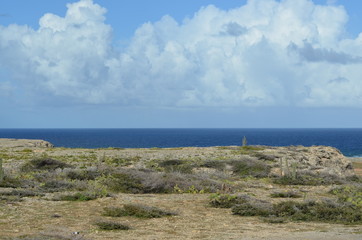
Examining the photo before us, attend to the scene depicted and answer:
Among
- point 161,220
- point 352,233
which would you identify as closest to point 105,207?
point 161,220

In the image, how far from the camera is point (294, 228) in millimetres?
15398

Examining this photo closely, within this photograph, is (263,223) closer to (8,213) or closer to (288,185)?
(8,213)

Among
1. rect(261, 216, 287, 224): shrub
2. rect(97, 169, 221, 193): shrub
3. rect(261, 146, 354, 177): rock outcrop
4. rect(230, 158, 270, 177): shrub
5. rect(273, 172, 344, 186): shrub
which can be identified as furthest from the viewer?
rect(261, 146, 354, 177): rock outcrop

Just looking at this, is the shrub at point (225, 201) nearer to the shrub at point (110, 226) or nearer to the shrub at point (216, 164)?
the shrub at point (110, 226)

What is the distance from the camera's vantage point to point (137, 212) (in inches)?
672

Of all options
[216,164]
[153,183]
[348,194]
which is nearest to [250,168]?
[216,164]

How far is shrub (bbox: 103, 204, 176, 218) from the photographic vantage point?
17.0 metres

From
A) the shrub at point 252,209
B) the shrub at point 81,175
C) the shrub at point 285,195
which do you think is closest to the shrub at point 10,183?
the shrub at point 81,175

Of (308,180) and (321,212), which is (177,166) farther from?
(321,212)

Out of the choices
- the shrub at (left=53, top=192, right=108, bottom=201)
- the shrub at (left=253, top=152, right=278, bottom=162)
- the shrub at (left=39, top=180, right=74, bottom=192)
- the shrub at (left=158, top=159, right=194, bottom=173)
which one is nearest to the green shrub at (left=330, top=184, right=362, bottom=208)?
the shrub at (left=53, top=192, right=108, bottom=201)

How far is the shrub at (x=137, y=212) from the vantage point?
1695cm

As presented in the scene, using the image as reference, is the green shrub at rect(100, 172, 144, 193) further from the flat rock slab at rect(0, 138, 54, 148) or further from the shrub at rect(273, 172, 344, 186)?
the flat rock slab at rect(0, 138, 54, 148)

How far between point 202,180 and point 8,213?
11887mm

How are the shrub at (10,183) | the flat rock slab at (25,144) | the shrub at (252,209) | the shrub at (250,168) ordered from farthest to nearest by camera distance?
1. the flat rock slab at (25,144)
2. the shrub at (250,168)
3. the shrub at (10,183)
4. the shrub at (252,209)
